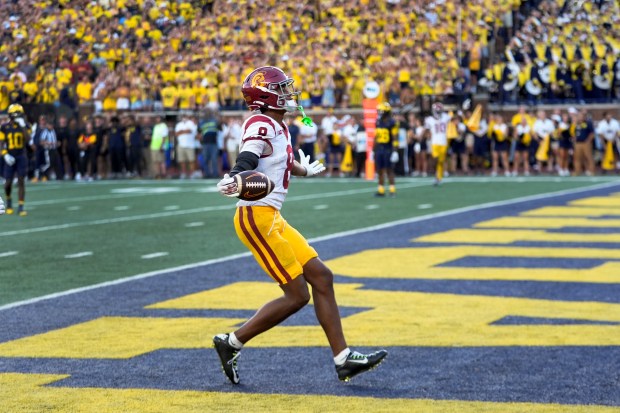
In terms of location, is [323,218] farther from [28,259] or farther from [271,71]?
[271,71]

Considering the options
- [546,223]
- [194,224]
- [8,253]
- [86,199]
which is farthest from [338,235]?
[86,199]

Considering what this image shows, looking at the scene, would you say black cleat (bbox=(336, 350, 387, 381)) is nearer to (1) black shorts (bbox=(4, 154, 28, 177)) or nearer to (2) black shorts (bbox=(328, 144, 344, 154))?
(1) black shorts (bbox=(4, 154, 28, 177))

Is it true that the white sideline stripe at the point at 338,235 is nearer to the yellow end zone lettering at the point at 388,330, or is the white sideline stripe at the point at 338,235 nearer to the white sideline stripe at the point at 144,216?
the yellow end zone lettering at the point at 388,330

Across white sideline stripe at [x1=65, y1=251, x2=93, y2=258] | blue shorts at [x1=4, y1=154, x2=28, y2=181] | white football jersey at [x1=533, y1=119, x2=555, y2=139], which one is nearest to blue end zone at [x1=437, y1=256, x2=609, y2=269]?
white sideline stripe at [x1=65, y1=251, x2=93, y2=258]

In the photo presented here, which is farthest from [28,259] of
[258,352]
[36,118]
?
[36,118]

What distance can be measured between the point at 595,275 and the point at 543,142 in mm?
21520

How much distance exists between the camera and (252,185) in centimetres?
612

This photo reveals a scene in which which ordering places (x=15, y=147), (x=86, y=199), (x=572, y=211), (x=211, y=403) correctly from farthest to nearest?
(x=86, y=199) → (x=15, y=147) → (x=572, y=211) → (x=211, y=403)

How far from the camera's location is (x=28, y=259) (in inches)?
522

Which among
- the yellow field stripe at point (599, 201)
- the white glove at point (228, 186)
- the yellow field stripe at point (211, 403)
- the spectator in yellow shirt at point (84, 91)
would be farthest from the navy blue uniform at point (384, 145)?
the white glove at point (228, 186)

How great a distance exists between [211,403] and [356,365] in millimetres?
830

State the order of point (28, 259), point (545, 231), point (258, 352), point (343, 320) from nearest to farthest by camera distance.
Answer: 1. point (258, 352)
2. point (343, 320)
3. point (28, 259)
4. point (545, 231)

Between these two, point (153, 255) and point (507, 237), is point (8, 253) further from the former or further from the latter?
point (507, 237)

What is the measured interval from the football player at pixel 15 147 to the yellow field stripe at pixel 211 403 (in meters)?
14.0
